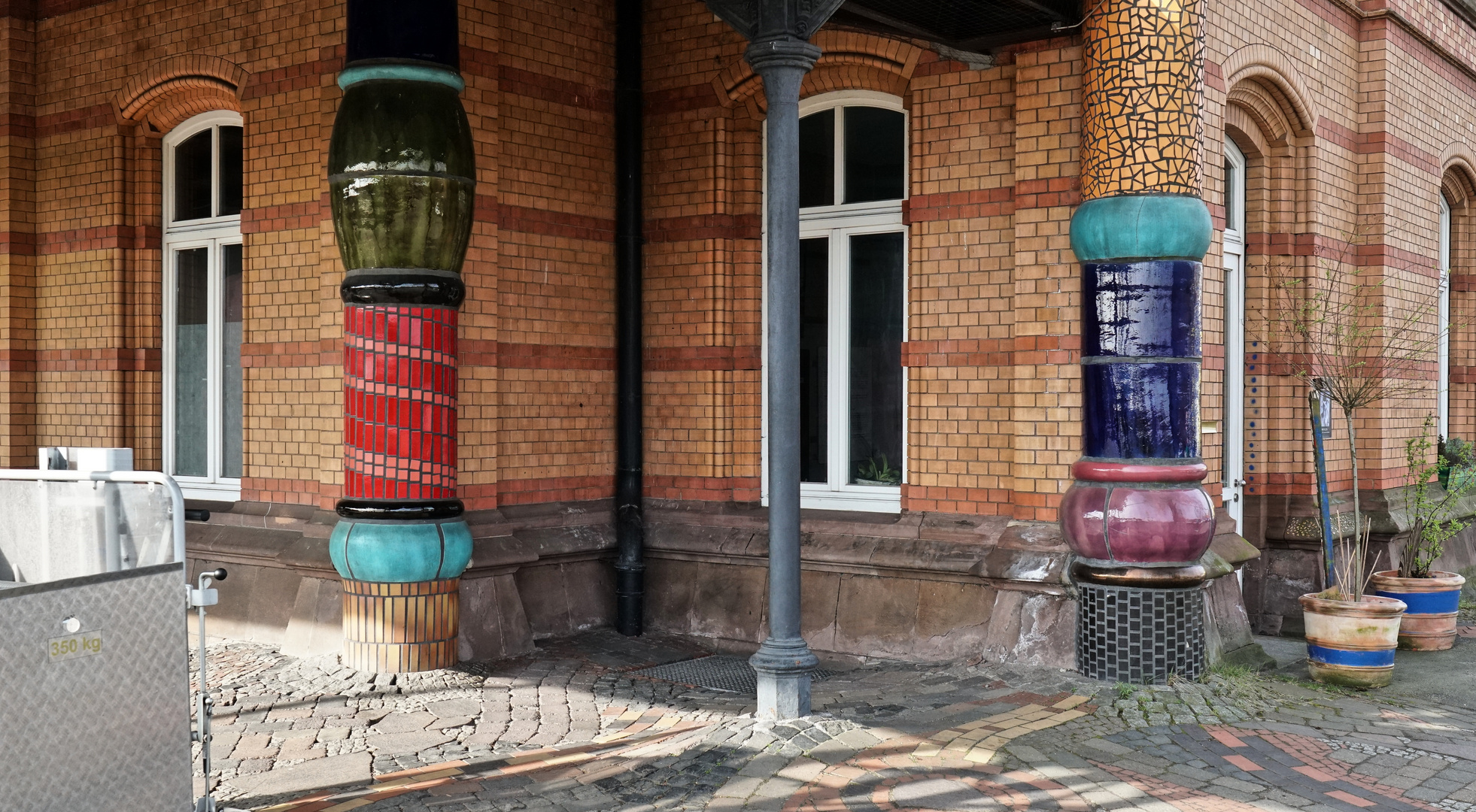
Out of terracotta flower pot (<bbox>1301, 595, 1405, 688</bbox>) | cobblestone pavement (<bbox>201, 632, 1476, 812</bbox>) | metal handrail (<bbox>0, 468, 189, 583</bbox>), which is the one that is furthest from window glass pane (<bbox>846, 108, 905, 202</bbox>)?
metal handrail (<bbox>0, 468, 189, 583</bbox>)

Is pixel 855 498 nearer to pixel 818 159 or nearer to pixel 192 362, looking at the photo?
pixel 818 159

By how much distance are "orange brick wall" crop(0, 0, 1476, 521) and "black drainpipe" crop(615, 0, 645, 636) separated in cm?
8

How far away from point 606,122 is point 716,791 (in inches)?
216

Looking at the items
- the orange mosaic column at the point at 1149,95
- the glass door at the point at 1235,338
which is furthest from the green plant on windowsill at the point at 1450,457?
the orange mosaic column at the point at 1149,95

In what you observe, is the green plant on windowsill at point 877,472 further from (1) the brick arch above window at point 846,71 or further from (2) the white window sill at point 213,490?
(2) the white window sill at point 213,490

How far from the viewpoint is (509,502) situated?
28.7 feet

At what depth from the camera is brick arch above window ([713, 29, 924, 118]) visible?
830 centimetres

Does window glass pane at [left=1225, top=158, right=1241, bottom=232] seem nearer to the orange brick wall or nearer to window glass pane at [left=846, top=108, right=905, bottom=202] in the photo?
the orange brick wall

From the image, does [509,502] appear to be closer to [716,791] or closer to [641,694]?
[641,694]

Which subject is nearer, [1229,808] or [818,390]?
[1229,808]

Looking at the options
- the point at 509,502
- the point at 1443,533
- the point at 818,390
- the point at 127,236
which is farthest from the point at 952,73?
the point at 127,236

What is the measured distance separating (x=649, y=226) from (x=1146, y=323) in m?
A: 3.72

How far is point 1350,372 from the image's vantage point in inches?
372

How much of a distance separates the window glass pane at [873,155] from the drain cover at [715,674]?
10.2 feet
